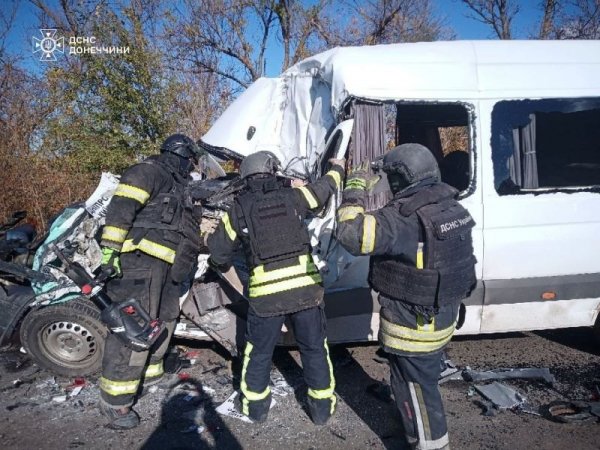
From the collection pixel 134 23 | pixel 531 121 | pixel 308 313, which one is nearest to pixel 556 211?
pixel 531 121

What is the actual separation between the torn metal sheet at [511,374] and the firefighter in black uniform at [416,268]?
1.18 meters

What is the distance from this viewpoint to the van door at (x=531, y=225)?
10.7 feet

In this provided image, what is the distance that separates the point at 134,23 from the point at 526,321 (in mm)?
8964

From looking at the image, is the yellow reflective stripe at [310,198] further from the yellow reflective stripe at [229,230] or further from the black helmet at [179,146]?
the black helmet at [179,146]

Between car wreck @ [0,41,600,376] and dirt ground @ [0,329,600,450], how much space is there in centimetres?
38

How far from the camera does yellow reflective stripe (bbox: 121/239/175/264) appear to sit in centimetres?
320

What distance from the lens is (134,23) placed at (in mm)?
8734

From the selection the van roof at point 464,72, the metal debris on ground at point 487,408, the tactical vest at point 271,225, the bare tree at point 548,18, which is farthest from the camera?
the bare tree at point 548,18

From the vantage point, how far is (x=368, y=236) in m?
2.25

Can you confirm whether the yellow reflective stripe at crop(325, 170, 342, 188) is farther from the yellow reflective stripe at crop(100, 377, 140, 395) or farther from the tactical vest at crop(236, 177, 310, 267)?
the yellow reflective stripe at crop(100, 377, 140, 395)

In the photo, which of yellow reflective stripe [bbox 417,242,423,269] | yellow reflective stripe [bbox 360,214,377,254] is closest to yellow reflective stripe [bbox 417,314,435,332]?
yellow reflective stripe [bbox 417,242,423,269]

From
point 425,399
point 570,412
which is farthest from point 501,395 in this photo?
point 425,399

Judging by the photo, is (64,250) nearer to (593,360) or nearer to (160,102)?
(593,360)

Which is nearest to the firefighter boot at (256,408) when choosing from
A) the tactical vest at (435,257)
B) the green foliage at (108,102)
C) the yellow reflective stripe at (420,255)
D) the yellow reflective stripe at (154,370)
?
the yellow reflective stripe at (154,370)
